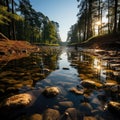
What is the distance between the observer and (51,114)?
116 inches

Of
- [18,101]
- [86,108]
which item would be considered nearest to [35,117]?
[18,101]

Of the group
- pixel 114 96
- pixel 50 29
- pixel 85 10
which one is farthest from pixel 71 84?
pixel 50 29

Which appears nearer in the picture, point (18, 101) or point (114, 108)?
point (114, 108)

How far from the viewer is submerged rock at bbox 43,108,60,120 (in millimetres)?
2822

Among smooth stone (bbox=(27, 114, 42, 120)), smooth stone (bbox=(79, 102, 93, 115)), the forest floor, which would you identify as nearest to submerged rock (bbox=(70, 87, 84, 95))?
smooth stone (bbox=(79, 102, 93, 115))

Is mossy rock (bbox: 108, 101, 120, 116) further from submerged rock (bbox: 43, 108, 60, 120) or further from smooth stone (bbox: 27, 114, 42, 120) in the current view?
smooth stone (bbox: 27, 114, 42, 120)

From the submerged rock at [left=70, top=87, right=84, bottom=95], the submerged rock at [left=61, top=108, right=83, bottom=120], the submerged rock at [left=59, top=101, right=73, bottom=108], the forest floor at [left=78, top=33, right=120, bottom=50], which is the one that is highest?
the forest floor at [left=78, top=33, right=120, bottom=50]

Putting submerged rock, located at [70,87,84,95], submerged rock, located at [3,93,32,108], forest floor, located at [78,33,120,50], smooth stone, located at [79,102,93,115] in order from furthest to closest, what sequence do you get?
1. forest floor, located at [78,33,120,50]
2. submerged rock, located at [70,87,84,95]
3. submerged rock, located at [3,93,32,108]
4. smooth stone, located at [79,102,93,115]

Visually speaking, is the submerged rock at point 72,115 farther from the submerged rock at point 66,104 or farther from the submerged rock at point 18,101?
the submerged rock at point 18,101

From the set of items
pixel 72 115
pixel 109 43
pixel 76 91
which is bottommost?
pixel 72 115

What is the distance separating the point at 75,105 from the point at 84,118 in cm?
56

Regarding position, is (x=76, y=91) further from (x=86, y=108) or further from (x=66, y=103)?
(x=86, y=108)

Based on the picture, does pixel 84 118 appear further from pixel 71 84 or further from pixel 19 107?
pixel 71 84

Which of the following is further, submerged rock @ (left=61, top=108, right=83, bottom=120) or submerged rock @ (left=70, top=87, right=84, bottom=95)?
submerged rock @ (left=70, top=87, right=84, bottom=95)
